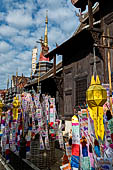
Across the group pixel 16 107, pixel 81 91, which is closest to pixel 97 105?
pixel 16 107

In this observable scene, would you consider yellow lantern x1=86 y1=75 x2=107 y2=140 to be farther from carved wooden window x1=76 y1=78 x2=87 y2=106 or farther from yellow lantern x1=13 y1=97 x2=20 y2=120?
carved wooden window x1=76 y1=78 x2=87 y2=106

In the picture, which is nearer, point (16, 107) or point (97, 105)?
point (97, 105)

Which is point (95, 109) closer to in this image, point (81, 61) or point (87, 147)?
point (87, 147)

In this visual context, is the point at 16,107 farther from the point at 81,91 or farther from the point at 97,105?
the point at 81,91

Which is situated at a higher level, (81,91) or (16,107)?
(81,91)

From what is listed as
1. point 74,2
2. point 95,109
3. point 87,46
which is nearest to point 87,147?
point 95,109

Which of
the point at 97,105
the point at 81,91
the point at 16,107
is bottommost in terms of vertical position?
the point at 16,107

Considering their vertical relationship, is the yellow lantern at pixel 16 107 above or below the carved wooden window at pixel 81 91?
below

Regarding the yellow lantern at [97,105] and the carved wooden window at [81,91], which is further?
the carved wooden window at [81,91]

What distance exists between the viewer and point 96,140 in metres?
2.86

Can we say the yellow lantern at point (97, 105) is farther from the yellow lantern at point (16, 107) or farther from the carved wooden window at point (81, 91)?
the carved wooden window at point (81, 91)

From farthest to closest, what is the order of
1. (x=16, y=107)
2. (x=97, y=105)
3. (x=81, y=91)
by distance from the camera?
(x=81, y=91)
(x=16, y=107)
(x=97, y=105)

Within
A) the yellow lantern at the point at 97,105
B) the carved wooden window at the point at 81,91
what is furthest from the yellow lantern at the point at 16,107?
the carved wooden window at the point at 81,91

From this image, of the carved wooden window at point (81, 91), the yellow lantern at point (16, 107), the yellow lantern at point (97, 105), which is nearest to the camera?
the yellow lantern at point (97, 105)
